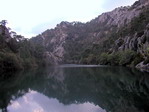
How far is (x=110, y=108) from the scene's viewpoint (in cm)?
1853

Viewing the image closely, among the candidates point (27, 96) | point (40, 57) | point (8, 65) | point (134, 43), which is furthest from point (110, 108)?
point (40, 57)

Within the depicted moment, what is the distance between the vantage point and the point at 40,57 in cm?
15238

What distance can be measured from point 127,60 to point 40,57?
245 ft

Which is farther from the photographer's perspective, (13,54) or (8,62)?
(13,54)

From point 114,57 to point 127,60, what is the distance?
16364 millimetres

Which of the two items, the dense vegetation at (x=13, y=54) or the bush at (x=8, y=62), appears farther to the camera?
the dense vegetation at (x=13, y=54)

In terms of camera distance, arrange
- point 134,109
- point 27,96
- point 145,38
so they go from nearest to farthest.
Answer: point 134,109
point 27,96
point 145,38

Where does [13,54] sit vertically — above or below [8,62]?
above

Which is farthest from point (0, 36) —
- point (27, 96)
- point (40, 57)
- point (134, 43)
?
point (27, 96)

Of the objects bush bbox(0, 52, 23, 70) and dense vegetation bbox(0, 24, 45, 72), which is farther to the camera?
dense vegetation bbox(0, 24, 45, 72)

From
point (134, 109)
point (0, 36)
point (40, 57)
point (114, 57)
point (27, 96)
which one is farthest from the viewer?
point (40, 57)

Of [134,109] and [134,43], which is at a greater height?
[134,43]

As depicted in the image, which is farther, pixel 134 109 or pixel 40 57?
pixel 40 57

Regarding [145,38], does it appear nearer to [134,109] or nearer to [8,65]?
[8,65]
